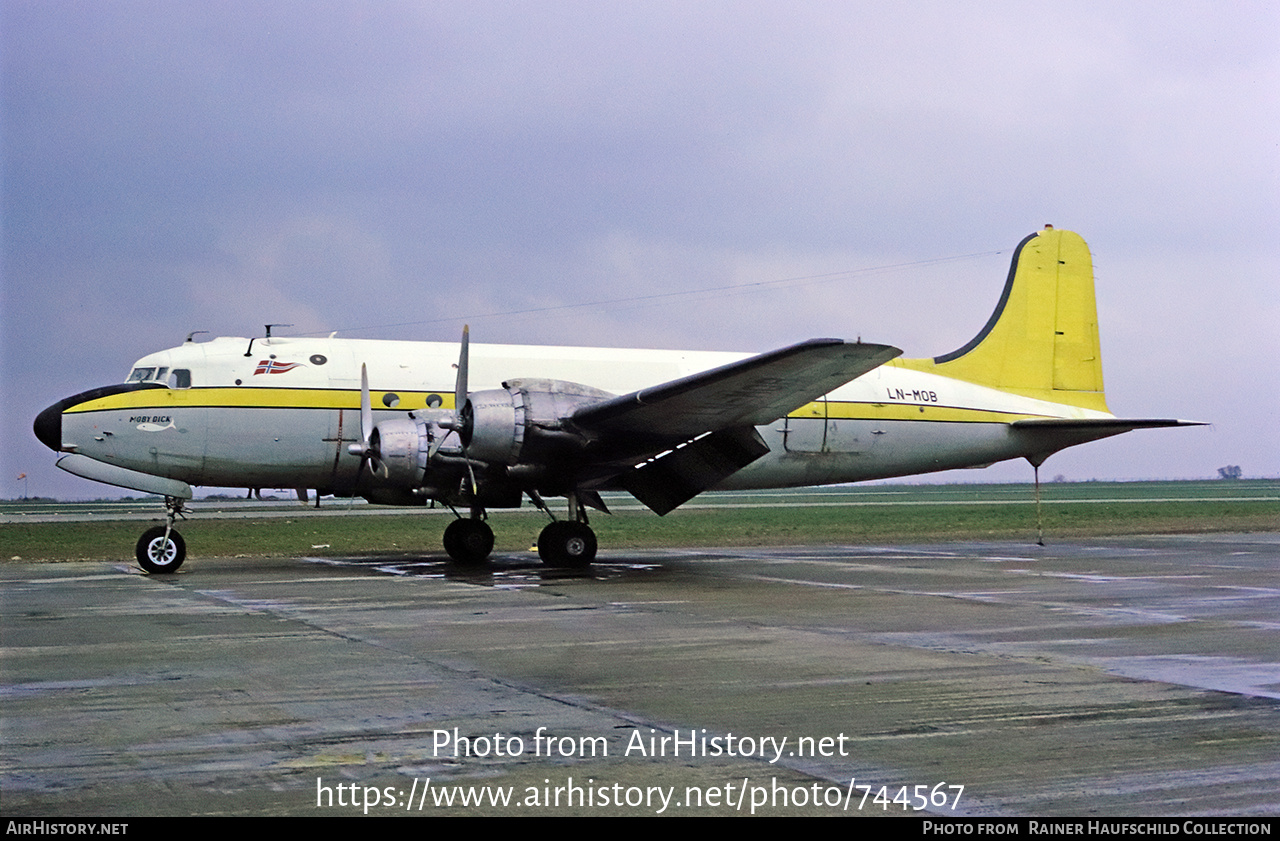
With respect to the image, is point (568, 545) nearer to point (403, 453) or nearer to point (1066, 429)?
point (403, 453)

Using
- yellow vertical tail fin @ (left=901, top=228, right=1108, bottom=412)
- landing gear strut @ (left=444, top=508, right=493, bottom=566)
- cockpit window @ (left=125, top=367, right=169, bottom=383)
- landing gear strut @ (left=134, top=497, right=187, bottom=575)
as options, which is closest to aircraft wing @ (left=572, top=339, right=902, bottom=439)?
landing gear strut @ (left=444, top=508, right=493, bottom=566)

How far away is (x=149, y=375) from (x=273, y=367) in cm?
196

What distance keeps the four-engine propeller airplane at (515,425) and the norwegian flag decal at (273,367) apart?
26 millimetres

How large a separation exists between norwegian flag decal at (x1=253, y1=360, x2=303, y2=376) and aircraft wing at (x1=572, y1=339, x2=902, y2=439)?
18.1 feet

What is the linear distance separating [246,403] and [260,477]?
4.21 feet

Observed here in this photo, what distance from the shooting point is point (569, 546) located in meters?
17.9

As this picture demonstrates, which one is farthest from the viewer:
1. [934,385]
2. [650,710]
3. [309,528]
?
[309,528]

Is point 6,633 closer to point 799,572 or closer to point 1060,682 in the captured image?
point 1060,682

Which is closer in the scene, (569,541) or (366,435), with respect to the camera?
(366,435)

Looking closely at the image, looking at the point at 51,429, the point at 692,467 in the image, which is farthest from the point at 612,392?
the point at 51,429

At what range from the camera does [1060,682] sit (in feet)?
25.7

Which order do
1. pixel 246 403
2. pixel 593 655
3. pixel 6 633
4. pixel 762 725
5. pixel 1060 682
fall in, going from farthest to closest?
pixel 246 403
pixel 6 633
pixel 593 655
pixel 1060 682
pixel 762 725

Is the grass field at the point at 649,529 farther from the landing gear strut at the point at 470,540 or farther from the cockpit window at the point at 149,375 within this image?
the cockpit window at the point at 149,375

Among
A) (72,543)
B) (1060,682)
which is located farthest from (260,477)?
(1060,682)
